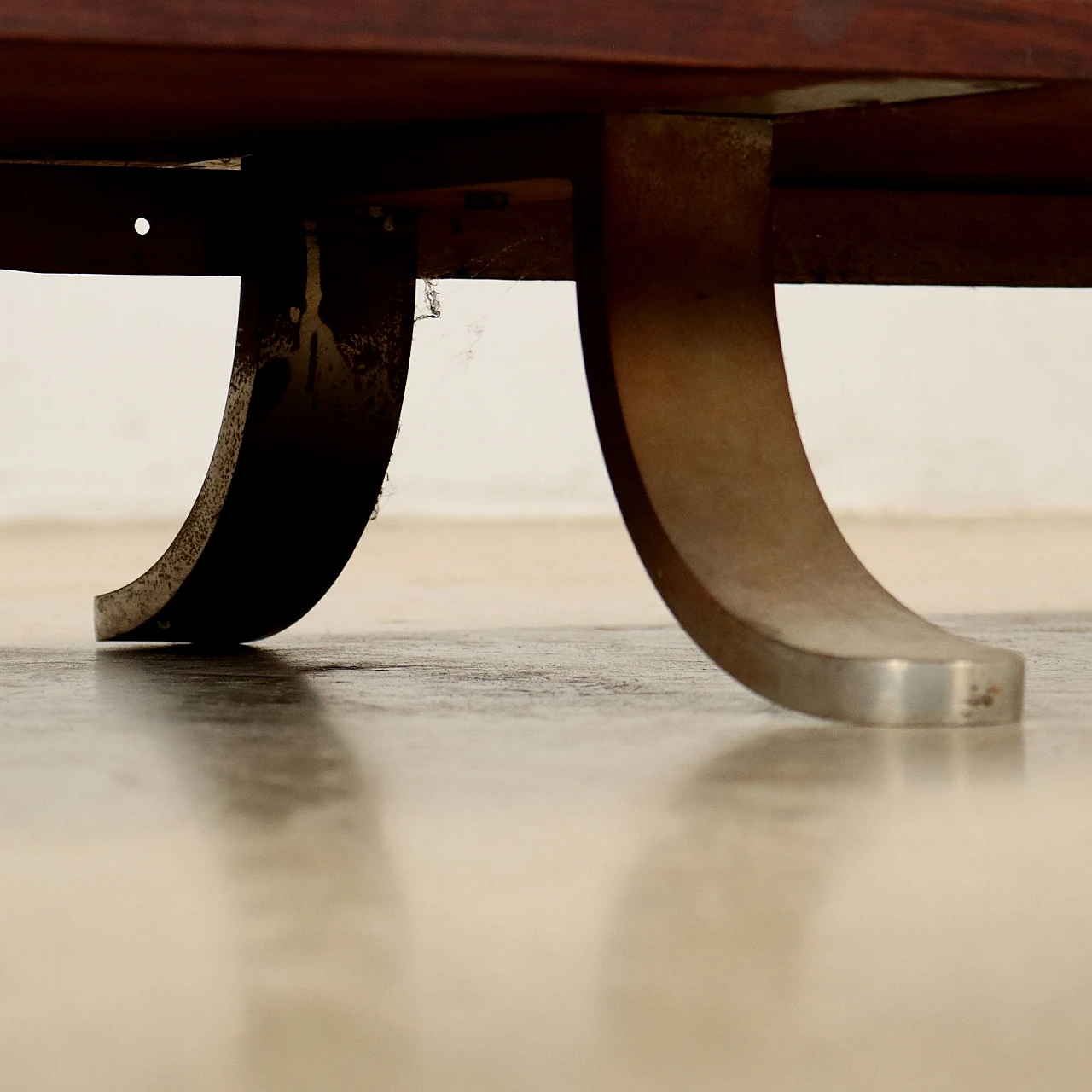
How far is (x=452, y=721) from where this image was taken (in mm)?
1357

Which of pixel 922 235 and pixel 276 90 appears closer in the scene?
pixel 276 90

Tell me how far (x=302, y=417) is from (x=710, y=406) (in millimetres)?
514

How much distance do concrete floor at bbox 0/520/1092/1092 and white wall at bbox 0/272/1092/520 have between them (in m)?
2.64

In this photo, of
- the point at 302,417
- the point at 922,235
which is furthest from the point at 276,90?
the point at 922,235

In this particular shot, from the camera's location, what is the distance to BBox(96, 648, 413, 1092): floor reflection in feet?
2.08

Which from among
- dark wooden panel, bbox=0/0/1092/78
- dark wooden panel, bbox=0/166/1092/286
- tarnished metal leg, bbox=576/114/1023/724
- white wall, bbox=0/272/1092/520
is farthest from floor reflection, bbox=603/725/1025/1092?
white wall, bbox=0/272/1092/520

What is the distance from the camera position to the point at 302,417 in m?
1.86

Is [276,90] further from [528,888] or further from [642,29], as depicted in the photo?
[528,888]

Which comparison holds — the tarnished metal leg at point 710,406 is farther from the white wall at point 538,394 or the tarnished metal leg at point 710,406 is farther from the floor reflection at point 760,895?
the white wall at point 538,394

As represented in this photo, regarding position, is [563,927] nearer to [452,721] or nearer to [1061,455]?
[452,721]

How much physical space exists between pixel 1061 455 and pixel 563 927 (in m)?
4.00

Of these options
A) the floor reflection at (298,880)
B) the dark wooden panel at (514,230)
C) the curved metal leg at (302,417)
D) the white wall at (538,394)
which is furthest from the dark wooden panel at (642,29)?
the white wall at (538,394)

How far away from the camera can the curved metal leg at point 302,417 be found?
6.06 ft

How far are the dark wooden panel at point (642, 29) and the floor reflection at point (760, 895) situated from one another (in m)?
0.40
